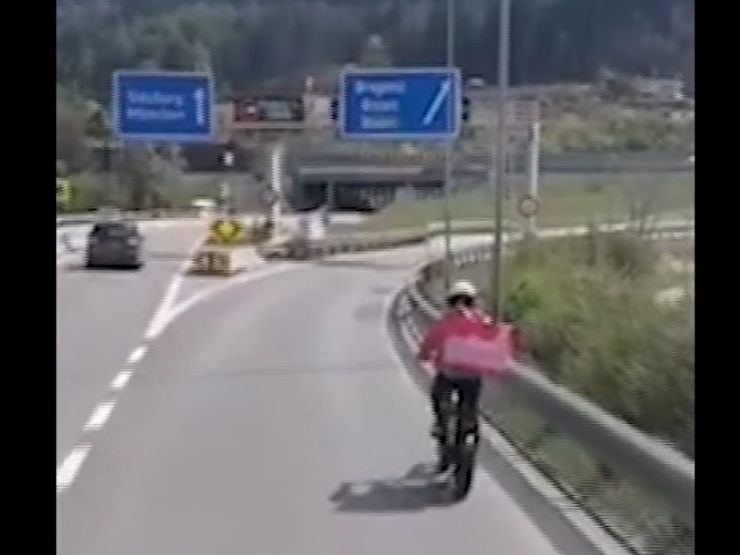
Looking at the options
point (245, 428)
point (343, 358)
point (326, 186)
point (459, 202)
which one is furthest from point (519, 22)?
point (326, 186)

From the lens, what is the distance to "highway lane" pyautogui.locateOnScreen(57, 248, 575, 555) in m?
8.94

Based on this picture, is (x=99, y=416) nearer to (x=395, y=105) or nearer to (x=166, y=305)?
(x=166, y=305)

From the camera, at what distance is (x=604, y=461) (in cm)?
950

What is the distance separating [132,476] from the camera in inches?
445

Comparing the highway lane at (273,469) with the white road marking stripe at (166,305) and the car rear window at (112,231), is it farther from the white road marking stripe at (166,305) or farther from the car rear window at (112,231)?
the car rear window at (112,231)

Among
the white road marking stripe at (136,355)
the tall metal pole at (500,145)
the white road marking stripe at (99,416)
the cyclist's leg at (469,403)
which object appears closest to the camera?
the cyclist's leg at (469,403)

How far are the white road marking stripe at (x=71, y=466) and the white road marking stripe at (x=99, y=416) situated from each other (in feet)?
4.14

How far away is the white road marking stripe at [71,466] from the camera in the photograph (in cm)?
1104

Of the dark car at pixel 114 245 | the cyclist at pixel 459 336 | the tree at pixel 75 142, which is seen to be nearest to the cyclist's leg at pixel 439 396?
the cyclist at pixel 459 336

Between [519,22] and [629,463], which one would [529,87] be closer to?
[519,22]

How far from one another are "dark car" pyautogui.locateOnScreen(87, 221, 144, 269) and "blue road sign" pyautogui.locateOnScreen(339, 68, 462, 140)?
10.0 m

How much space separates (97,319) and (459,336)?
20.1m

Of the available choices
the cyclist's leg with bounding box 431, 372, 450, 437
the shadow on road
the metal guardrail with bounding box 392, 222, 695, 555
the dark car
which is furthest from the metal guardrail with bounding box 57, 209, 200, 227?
the cyclist's leg with bounding box 431, 372, 450, 437
